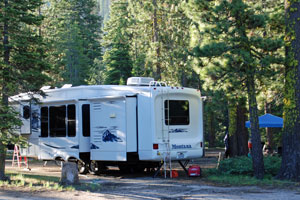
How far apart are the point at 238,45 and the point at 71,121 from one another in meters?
6.10

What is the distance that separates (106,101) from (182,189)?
431 cm

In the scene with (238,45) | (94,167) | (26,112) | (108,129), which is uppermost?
(238,45)

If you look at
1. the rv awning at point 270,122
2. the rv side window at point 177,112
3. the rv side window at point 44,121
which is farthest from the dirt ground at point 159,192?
the rv awning at point 270,122

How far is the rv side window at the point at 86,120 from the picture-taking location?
14984 millimetres

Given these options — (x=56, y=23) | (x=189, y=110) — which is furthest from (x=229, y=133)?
(x=56, y=23)

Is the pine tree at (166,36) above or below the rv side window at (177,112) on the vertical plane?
above

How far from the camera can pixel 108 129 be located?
14.3 meters

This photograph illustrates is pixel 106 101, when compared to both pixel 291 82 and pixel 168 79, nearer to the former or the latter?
pixel 291 82

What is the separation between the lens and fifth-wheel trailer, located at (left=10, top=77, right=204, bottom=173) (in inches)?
543

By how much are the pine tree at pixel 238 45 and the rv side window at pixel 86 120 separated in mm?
4417

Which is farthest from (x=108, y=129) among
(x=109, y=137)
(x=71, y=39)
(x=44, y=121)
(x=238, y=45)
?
(x=71, y=39)

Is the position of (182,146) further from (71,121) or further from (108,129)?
(71,121)

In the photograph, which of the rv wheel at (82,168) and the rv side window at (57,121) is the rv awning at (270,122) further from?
the rv side window at (57,121)

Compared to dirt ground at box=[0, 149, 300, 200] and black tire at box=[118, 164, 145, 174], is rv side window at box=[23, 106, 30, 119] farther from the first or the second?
dirt ground at box=[0, 149, 300, 200]
